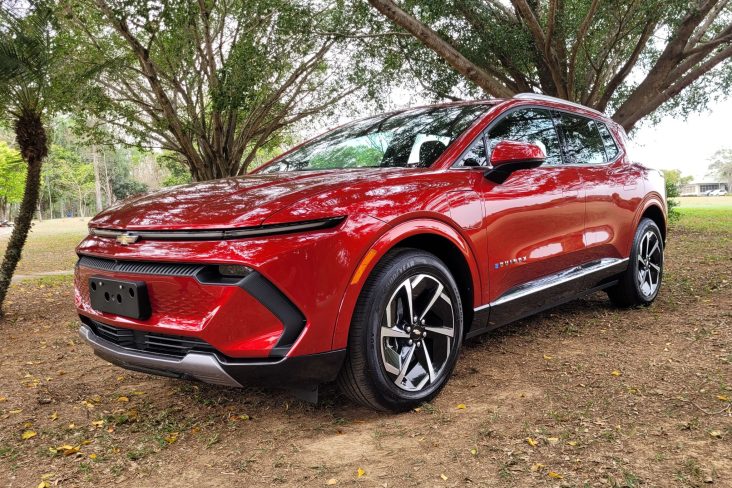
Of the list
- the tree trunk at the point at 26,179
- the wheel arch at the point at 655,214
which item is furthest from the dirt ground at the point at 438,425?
the tree trunk at the point at 26,179

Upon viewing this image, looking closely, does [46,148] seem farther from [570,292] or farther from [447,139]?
[570,292]

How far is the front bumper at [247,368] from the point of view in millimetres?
2385

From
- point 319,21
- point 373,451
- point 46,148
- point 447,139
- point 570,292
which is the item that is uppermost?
point 319,21

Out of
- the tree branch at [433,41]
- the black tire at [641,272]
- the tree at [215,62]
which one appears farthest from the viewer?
the tree at [215,62]

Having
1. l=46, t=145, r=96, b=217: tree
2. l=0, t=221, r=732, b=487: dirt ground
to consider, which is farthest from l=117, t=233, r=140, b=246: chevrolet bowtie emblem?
l=46, t=145, r=96, b=217: tree

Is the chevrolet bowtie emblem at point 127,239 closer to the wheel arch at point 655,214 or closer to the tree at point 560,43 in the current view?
the wheel arch at point 655,214

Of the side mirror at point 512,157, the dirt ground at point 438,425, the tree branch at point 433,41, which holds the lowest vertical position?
the dirt ground at point 438,425

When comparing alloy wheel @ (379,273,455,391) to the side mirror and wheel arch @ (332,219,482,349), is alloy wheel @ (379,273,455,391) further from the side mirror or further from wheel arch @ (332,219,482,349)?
the side mirror

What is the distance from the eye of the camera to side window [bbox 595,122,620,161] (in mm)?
4676

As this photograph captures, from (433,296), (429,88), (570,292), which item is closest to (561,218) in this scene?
(570,292)

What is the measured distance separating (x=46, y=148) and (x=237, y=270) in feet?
15.3

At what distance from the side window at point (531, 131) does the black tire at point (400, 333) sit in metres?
1.10

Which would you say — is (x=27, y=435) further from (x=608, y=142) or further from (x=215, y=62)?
(x=215, y=62)

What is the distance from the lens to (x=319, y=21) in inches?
449
